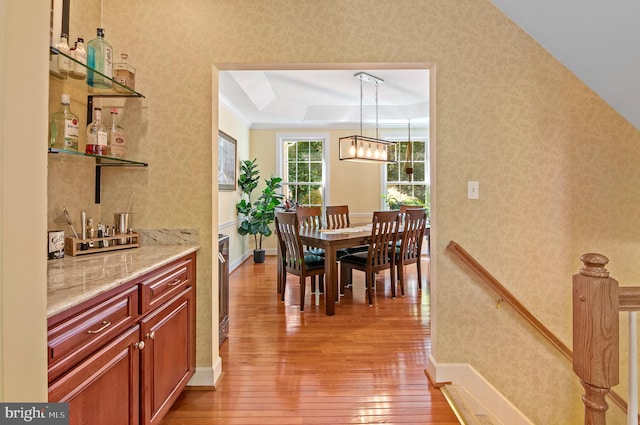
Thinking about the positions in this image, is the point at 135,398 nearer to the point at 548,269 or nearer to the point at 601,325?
the point at 601,325

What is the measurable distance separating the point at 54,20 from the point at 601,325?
8.45 feet

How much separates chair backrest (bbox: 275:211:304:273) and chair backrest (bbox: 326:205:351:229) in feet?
3.42

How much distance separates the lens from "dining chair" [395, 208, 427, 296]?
12.8 ft

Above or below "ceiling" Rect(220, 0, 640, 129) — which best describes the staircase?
below

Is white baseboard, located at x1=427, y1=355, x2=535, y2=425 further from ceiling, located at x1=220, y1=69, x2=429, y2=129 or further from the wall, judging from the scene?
ceiling, located at x1=220, y1=69, x2=429, y2=129

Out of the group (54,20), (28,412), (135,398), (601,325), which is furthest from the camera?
(54,20)

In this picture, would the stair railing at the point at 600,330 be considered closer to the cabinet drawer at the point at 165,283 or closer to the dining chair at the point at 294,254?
the cabinet drawer at the point at 165,283

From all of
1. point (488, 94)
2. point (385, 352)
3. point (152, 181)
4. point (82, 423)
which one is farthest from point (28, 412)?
point (488, 94)

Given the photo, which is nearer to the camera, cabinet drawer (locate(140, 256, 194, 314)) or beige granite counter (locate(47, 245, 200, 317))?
beige granite counter (locate(47, 245, 200, 317))

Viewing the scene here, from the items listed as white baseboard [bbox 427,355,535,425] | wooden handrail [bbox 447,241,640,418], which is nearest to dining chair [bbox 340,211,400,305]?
wooden handrail [bbox 447,241,640,418]

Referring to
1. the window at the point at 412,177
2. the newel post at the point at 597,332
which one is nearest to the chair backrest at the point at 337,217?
the window at the point at 412,177

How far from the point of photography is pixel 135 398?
4.69 ft

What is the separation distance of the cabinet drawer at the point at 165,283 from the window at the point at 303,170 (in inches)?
177

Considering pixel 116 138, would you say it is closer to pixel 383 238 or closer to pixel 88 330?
pixel 88 330
